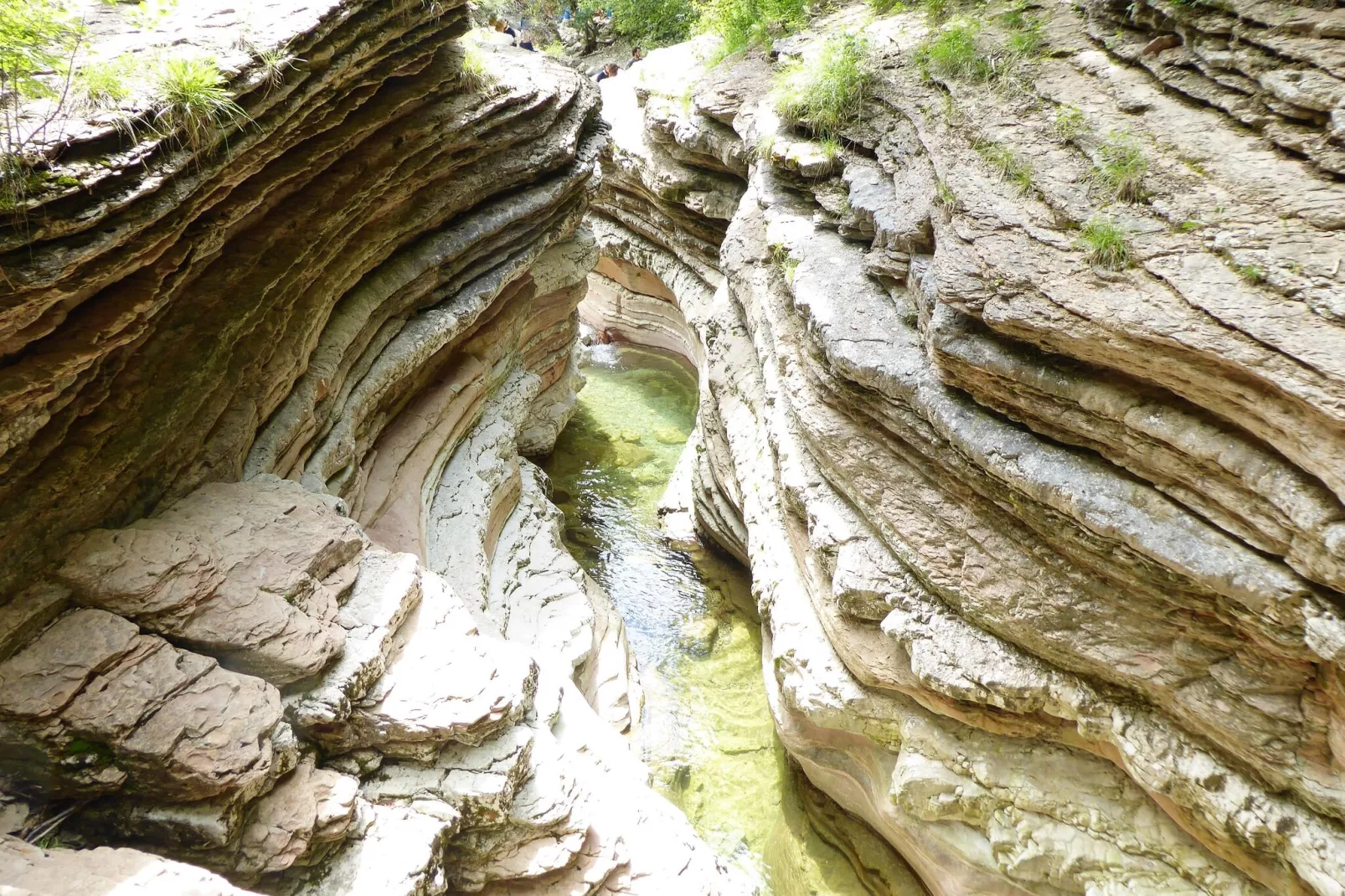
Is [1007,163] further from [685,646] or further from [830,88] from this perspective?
[685,646]

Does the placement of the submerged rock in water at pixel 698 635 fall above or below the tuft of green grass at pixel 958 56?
below

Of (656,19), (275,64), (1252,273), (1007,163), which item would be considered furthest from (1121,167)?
(656,19)

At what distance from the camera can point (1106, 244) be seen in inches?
171

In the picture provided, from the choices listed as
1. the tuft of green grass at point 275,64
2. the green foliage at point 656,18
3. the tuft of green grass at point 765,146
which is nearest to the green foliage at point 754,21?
the tuft of green grass at point 765,146

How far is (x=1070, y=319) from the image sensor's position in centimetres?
418

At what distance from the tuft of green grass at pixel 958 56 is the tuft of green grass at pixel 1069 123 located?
1323mm

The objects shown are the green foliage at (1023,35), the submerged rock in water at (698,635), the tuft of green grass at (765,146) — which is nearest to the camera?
the green foliage at (1023,35)

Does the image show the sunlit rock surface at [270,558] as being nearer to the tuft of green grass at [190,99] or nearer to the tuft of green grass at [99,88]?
the tuft of green grass at [190,99]

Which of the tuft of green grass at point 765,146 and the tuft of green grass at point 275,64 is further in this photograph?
the tuft of green grass at point 765,146

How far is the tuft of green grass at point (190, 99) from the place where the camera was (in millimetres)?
3986

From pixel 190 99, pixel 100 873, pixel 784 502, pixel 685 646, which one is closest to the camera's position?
pixel 100 873

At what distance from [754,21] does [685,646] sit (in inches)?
356

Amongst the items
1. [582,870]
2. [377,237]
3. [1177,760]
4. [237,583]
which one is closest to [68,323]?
[237,583]

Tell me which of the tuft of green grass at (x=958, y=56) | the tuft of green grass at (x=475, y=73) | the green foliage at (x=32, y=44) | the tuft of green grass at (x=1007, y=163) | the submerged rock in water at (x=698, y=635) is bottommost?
the submerged rock in water at (x=698, y=635)
